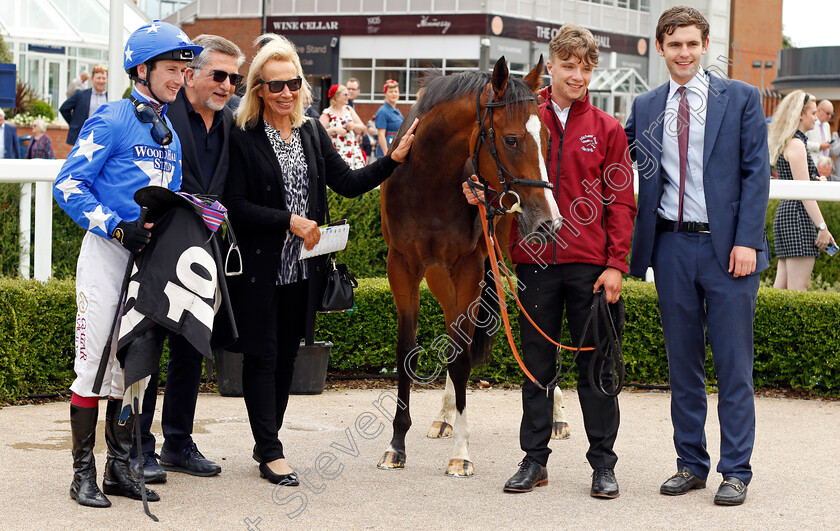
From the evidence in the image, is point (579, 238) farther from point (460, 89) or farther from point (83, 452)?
point (83, 452)

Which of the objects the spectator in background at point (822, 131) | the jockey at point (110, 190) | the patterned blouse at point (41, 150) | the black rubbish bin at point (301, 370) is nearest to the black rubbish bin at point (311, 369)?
the black rubbish bin at point (301, 370)

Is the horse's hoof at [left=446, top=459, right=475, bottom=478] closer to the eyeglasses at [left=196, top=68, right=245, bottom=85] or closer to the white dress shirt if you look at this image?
the white dress shirt

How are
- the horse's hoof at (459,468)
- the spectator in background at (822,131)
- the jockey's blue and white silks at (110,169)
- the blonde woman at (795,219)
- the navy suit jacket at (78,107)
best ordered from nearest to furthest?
1. the jockey's blue and white silks at (110,169)
2. the horse's hoof at (459,468)
3. the blonde woman at (795,219)
4. the spectator in background at (822,131)
5. the navy suit jacket at (78,107)

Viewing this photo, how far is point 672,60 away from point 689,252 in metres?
0.88

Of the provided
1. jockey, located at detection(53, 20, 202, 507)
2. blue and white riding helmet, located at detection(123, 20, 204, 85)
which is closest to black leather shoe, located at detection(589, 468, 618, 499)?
jockey, located at detection(53, 20, 202, 507)

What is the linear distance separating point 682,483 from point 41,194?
4493 millimetres

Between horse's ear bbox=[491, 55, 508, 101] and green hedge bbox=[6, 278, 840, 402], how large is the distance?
2.84m

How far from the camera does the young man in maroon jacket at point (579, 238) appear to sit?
4.32 metres

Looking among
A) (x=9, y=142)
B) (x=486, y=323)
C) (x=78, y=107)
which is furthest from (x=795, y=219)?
(x=9, y=142)

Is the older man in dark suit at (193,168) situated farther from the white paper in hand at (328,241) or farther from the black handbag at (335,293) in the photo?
the black handbag at (335,293)

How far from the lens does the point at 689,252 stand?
4.39 meters

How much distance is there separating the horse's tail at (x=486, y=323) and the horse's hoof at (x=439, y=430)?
1.27ft

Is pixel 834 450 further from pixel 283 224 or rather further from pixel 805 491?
pixel 283 224

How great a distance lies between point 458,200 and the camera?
4.79 meters
